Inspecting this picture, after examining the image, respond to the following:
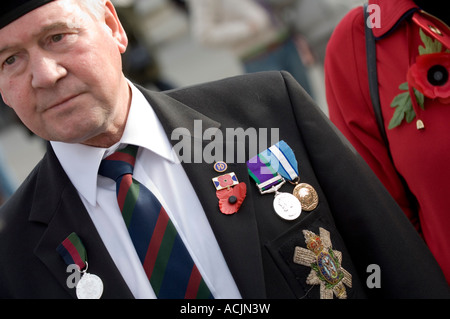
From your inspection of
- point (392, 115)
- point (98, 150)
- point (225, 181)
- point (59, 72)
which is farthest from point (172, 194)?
point (392, 115)

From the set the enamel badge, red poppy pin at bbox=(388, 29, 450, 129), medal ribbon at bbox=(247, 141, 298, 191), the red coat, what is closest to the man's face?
medal ribbon at bbox=(247, 141, 298, 191)

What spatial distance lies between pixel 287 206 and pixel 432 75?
659 mm

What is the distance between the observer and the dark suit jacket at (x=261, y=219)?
1892mm

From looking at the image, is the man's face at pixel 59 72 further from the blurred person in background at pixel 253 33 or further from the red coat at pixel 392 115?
the blurred person in background at pixel 253 33

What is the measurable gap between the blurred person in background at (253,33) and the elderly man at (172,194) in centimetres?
238

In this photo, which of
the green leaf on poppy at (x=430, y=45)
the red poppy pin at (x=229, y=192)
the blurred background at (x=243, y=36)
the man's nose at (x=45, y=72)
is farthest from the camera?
the blurred background at (x=243, y=36)

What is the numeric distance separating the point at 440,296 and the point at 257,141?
807 millimetres

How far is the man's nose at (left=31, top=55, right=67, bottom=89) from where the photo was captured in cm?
180

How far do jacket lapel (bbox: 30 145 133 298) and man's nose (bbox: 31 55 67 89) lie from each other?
0.34 m

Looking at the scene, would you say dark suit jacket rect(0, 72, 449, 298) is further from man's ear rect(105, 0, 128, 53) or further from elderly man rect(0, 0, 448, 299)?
man's ear rect(105, 0, 128, 53)

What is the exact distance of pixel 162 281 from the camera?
1851 mm

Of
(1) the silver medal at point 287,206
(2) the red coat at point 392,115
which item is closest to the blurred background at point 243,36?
(2) the red coat at point 392,115
